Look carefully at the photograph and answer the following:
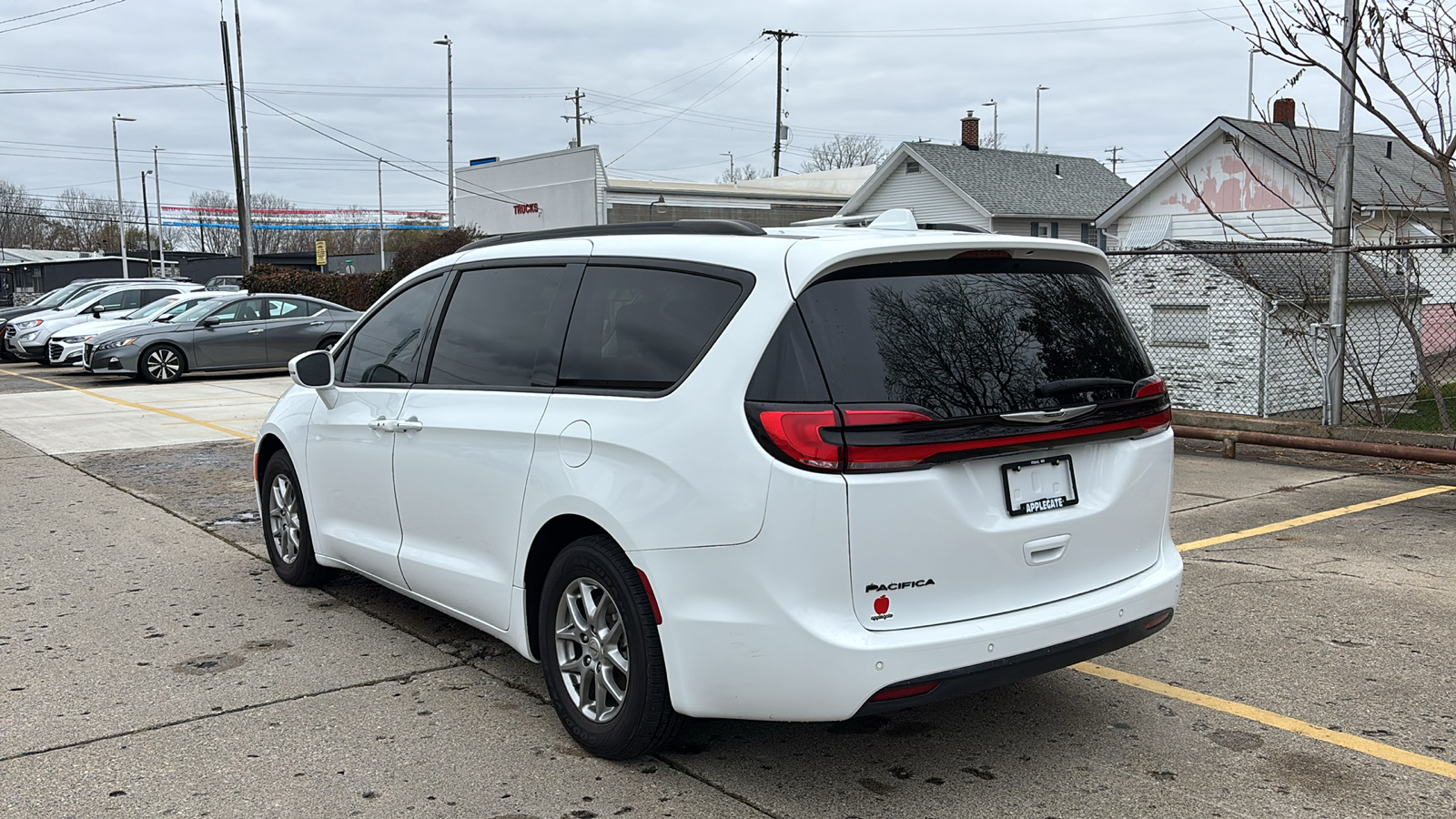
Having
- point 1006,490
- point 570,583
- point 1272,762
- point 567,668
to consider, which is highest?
point 1006,490

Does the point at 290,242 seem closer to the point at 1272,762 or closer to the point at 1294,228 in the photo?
the point at 1294,228

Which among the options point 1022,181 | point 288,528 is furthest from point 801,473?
point 1022,181

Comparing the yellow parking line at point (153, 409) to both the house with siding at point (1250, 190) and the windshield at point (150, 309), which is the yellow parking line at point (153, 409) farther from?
the house with siding at point (1250, 190)

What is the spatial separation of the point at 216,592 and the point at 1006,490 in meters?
4.55

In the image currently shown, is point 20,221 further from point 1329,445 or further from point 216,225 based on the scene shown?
point 1329,445

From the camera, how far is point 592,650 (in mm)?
4055

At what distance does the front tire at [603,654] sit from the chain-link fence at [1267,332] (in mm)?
9785

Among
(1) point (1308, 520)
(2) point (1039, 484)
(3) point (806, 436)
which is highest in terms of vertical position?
(3) point (806, 436)

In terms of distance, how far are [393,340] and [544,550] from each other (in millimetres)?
1672

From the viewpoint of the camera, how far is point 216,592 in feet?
20.9

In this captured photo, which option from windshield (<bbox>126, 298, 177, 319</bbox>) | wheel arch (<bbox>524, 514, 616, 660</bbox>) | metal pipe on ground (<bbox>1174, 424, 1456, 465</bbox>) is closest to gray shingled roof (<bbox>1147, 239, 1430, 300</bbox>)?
metal pipe on ground (<bbox>1174, 424, 1456, 465</bbox>)

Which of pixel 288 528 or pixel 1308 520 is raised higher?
pixel 288 528

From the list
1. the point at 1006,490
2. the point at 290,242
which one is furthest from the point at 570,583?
the point at 290,242

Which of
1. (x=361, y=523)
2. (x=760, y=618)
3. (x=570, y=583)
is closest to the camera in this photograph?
(x=760, y=618)
